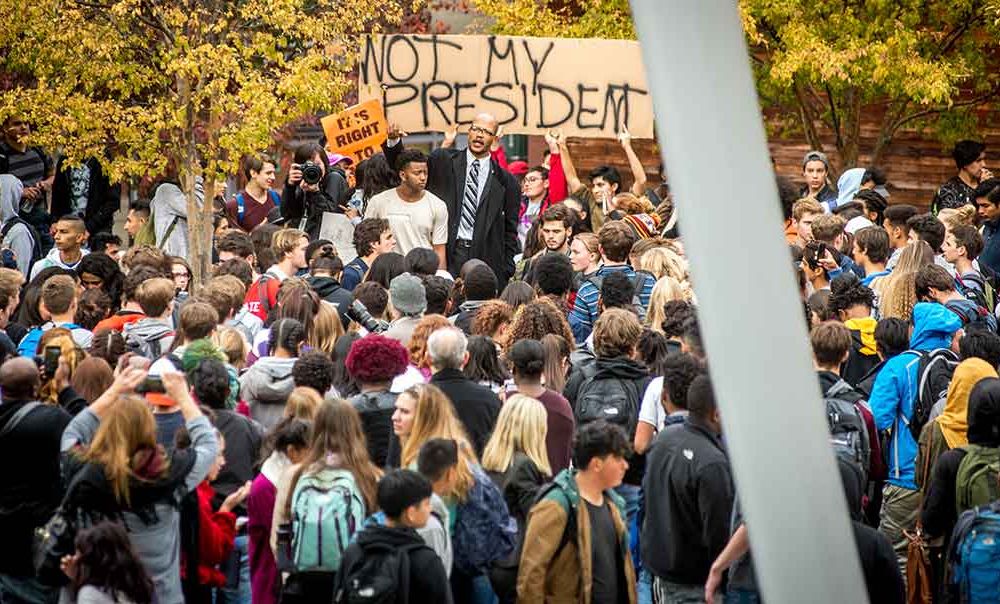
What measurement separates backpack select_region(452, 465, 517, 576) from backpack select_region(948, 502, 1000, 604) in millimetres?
1887

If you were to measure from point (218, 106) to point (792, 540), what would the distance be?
12127 mm

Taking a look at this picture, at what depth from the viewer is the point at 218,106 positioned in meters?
14.9

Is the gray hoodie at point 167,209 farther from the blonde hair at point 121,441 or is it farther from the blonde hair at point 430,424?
the blonde hair at point 121,441

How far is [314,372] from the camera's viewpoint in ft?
26.7

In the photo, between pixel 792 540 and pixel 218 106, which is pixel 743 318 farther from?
pixel 218 106

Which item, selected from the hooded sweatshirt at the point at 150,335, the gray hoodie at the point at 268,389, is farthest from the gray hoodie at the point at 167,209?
the gray hoodie at the point at 268,389

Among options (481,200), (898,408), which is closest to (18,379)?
(898,408)

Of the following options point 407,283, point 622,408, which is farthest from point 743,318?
point 407,283

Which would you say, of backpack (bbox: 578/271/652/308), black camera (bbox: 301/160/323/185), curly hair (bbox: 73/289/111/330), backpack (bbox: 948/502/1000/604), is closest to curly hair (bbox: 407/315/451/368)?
backpack (bbox: 578/271/652/308)

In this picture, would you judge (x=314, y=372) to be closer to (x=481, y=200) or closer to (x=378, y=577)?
(x=378, y=577)

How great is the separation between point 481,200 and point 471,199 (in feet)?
0.29

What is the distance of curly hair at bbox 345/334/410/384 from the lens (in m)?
8.00

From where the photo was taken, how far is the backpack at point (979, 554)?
22.8 ft

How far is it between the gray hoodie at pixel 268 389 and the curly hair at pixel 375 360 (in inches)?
26.5
